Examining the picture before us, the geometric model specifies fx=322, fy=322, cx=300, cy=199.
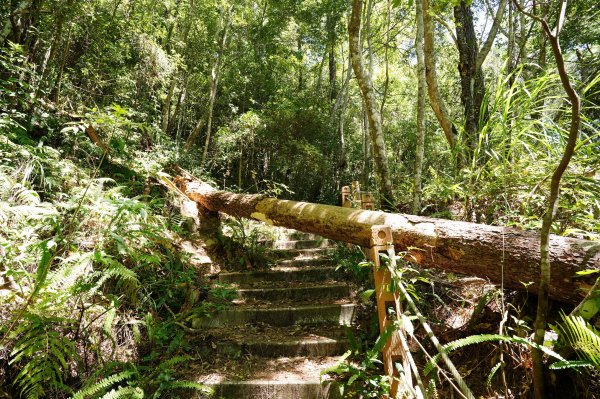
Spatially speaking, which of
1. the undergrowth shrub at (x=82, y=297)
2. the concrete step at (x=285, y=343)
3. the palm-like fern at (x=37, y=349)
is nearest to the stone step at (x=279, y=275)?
the undergrowth shrub at (x=82, y=297)

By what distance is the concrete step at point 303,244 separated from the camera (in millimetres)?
5910

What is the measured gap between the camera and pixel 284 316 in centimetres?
374

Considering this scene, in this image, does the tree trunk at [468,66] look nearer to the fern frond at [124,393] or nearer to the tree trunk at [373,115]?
the tree trunk at [373,115]

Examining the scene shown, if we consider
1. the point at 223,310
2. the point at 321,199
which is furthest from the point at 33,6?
the point at 321,199

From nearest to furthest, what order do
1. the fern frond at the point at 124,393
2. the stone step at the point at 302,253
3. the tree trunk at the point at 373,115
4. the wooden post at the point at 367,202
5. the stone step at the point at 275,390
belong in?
the fern frond at the point at 124,393
the stone step at the point at 275,390
the wooden post at the point at 367,202
the tree trunk at the point at 373,115
the stone step at the point at 302,253

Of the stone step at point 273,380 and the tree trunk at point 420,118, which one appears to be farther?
the tree trunk at point 420,118

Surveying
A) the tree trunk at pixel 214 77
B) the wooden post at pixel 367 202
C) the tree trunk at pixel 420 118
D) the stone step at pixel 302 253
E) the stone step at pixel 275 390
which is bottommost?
the stone step at pixel 275 390

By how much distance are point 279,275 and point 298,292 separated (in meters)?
0.64

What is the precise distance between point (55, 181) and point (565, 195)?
5.54 metres

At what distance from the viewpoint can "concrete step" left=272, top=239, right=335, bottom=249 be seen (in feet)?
19.4

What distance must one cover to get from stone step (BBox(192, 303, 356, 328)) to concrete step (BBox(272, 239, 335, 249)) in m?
2.11

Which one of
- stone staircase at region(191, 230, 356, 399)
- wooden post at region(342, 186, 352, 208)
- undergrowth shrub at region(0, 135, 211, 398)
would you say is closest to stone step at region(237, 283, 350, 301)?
stone staircase at region(191, 230, 356, 399)

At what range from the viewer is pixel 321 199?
1152 cm

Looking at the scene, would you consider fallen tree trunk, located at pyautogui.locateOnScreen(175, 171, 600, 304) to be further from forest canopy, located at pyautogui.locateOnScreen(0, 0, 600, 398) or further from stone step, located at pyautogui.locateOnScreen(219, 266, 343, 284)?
stone step, located at pyautogui.locateOnScreen(219, 266, 343, 284)
